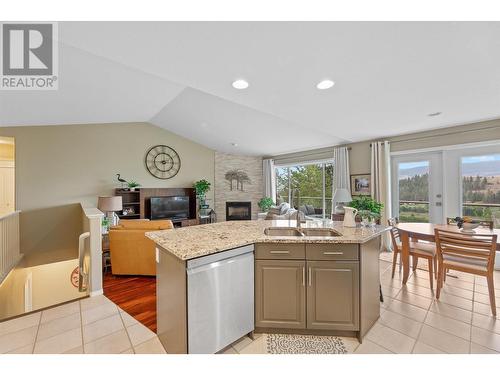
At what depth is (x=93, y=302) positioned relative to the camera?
2525 mm

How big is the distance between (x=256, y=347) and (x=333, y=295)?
76 centimetres

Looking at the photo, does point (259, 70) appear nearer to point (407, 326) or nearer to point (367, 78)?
point (367, 78)

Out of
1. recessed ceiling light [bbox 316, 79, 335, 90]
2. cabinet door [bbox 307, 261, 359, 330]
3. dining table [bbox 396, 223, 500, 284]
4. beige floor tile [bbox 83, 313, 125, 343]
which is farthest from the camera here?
dining table [bbox 396, 223, 500, 284]

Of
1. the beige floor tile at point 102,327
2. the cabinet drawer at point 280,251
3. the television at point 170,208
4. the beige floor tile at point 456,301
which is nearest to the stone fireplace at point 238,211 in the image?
the television at point 170,208

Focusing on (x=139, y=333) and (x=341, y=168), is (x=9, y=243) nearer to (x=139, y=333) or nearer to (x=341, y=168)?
(x=139, y=333)

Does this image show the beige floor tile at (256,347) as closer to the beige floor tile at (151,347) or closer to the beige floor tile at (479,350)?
the beige floor tile at (151,347)

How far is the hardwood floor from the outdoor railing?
1648mm

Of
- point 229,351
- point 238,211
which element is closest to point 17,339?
point 229,351

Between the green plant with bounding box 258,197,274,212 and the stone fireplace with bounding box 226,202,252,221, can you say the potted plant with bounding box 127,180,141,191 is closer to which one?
the stone fireplace with bounding box 226,202,252,221

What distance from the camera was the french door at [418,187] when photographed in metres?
4.04

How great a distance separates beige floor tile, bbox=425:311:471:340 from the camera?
1.95 metres

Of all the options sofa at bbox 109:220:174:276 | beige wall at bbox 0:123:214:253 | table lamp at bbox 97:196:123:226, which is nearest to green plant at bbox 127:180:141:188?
beige wall at bbox 0:123:214:253
